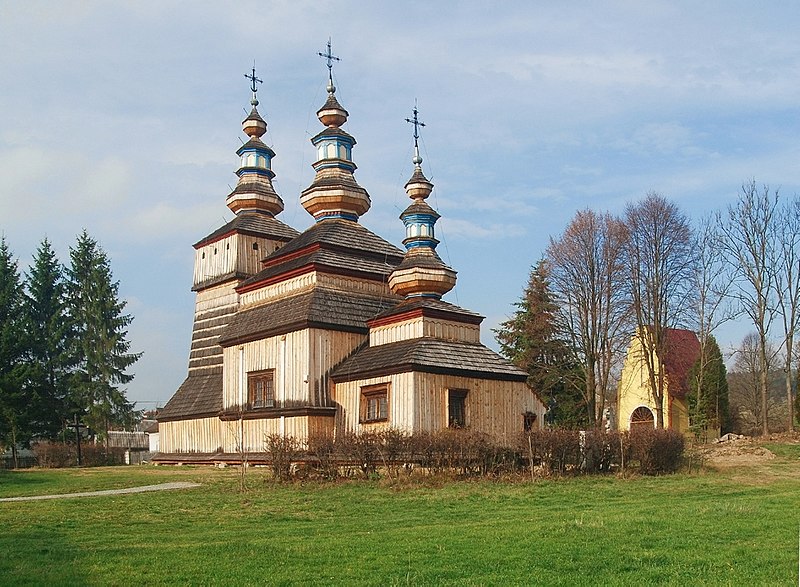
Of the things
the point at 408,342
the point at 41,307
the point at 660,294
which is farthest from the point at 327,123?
the point at 41,307

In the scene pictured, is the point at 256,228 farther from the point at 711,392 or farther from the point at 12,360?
the point at 711,392

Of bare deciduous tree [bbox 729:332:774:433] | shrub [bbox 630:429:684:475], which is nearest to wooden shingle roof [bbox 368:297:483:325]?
shrub [bbox 630:429:684:475]

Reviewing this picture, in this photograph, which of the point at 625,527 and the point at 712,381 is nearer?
the point at 625,527

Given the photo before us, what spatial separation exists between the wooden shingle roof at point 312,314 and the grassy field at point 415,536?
421 inches

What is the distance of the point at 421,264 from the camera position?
98.7 ft

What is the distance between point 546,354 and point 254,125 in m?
18.8

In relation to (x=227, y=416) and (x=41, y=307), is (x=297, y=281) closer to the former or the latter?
(x=227, y=416)

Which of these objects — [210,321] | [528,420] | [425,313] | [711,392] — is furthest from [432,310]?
[711,392]

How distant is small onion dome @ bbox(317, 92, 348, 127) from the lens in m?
37.5

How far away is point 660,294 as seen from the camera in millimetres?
39281

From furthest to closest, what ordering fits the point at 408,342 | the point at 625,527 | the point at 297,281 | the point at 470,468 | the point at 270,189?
the point at 270,189
the point at 297,281
the point at 408,342
the point at 470,468
the point at 625,527

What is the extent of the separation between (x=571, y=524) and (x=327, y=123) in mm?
27828

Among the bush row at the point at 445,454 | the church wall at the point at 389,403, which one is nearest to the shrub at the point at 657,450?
the bush row at the point at 445,454

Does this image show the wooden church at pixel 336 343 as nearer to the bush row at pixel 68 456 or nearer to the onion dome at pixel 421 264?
the onion dome at pixel 421 264
